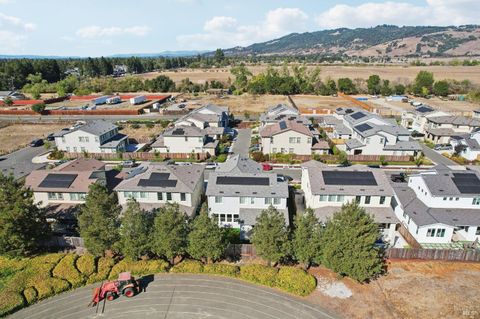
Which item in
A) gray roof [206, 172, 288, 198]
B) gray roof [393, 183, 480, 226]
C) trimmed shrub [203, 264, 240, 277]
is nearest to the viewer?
trimmed shrub [203, 264, 240, 277]

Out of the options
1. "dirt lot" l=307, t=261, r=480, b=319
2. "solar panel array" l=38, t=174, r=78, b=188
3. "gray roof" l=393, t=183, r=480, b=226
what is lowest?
"dirt lot" l=307, t=261, r=480, b=319

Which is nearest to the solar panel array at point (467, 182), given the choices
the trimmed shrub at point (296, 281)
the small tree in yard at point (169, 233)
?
the trimmed shrub at point (296, 281)

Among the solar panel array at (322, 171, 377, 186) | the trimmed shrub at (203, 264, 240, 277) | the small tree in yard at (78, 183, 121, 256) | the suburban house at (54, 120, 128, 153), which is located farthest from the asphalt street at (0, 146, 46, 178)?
the solar panel array at (322, 171, 377, 186)

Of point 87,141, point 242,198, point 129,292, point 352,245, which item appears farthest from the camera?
point 87,141

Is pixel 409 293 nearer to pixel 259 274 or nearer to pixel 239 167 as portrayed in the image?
pixel 259 274

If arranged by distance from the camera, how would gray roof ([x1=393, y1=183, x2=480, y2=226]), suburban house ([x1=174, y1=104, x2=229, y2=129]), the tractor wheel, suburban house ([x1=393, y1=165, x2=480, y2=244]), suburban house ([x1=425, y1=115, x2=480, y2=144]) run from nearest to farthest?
the tractor wheel < suburban house ([x1=393, y1=165, x2=480, y2=244]) < gray roof ([x1=393, y1=183, x2=480, y2=226]) < suburban house ([x1=425, y1=115, x2=480, y2=144]) < suburban house ([x1=174, y1=104, x2=229, y2=129])

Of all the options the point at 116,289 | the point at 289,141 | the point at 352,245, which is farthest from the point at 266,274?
the point at 289,141

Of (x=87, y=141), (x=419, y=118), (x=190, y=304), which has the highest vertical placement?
(x=419, y=118)

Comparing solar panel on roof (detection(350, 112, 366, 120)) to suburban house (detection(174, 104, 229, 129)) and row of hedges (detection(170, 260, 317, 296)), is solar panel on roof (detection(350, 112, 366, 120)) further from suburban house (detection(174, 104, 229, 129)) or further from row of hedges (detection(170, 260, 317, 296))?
row of hedges (detection(170, 260, 317, 296))

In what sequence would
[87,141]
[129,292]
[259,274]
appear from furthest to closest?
[87,141] → [259,274] → [129,292]
